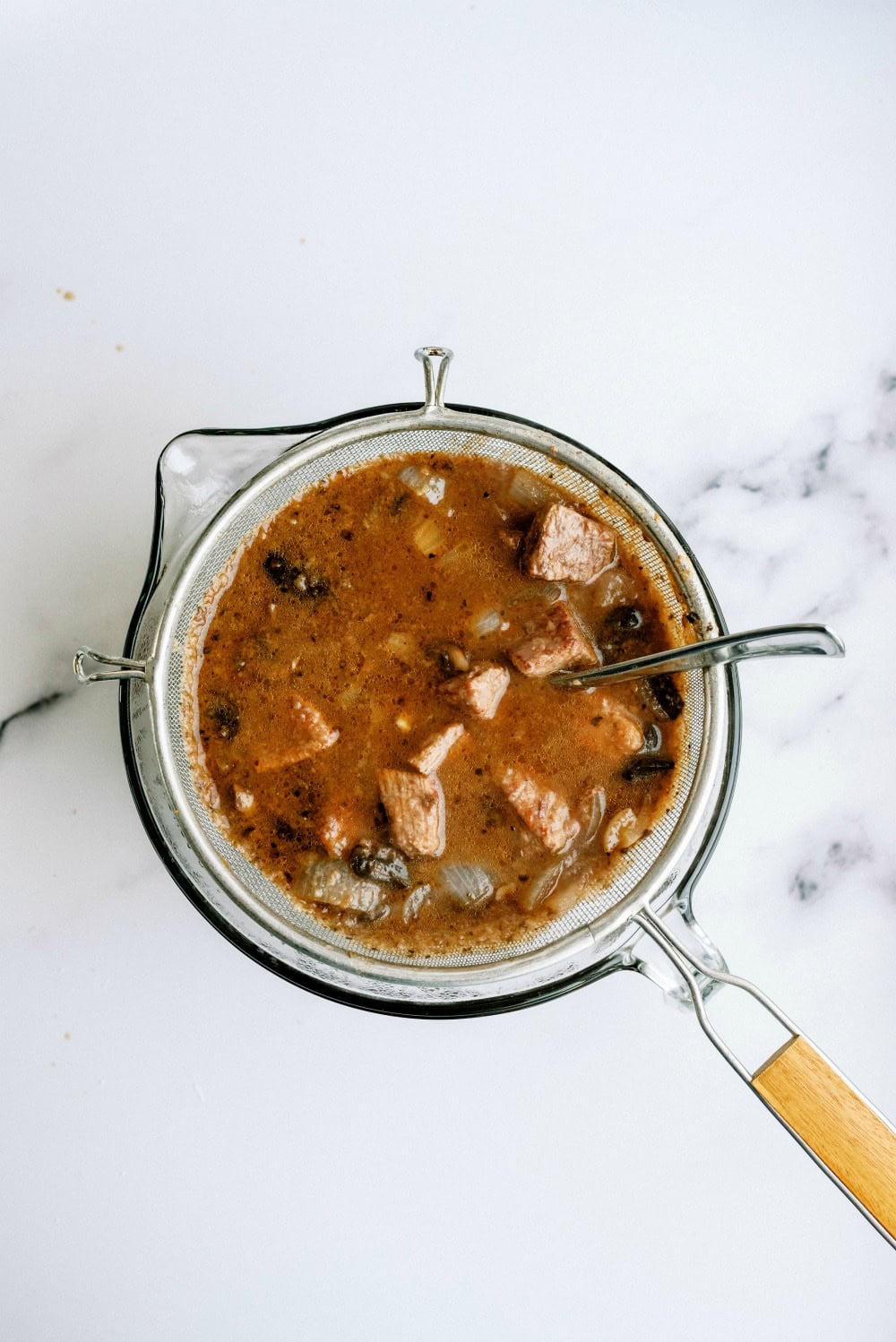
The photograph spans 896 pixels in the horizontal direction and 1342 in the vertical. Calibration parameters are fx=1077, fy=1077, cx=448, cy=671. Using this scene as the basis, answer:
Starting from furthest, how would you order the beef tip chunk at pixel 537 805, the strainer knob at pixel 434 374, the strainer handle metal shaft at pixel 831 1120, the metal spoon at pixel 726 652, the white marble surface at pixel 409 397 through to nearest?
the white marble surface at pixel 409 397 < the beef tip chunk at pixel 537 805 < the strainer knob at pixel 434 374 < the strainer handle metal shaft at pixel 831 1120 < the metal spoon at pixel 726 652

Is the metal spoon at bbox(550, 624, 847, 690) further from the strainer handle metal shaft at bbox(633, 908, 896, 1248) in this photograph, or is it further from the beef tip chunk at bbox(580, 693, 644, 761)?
the strainer handle metal shaft at bbox(633, 908, 896, 1248)

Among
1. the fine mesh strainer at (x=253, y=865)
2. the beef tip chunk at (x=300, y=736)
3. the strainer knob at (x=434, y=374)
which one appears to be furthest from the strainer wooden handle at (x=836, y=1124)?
the strainer knob at (x=434, y=374)

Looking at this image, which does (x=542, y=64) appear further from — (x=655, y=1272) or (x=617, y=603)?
(x=655, y=1272)

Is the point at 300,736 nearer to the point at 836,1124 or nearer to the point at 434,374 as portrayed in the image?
the point at 434,374

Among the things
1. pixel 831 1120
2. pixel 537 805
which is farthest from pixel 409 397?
pixel 831 1120

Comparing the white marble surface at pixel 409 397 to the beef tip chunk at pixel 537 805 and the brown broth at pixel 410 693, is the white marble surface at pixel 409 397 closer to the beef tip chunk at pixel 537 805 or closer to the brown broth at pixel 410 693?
the brown broth at pixel 410 693
